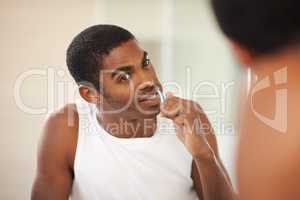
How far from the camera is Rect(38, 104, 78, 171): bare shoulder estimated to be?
3.20ft

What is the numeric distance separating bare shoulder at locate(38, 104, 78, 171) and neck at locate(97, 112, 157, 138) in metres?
0.07

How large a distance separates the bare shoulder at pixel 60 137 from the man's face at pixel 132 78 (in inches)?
4.6

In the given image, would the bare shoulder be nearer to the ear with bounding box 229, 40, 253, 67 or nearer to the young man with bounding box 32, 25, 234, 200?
the young man with bounding box 32, 25, 234, 200

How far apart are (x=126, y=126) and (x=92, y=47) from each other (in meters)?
0.20

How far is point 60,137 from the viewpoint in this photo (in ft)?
3.22

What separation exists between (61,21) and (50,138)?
0.91 feet

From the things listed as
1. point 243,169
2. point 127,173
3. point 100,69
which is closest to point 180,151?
point 127,173

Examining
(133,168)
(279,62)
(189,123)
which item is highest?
(279,62)

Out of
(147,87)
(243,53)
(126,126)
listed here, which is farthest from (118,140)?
(243,53)

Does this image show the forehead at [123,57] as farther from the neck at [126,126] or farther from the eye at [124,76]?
the neck at [126,126]

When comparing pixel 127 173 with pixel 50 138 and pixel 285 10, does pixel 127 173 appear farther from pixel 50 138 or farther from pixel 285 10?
pixel 285 10

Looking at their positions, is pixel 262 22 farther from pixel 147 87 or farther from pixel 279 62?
pixel 147 87

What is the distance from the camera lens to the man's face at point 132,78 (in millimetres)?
930

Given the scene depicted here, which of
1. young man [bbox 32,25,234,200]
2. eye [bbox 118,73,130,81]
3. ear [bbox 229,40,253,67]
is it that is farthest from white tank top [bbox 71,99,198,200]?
ear [bbox 229,40,253,67]
